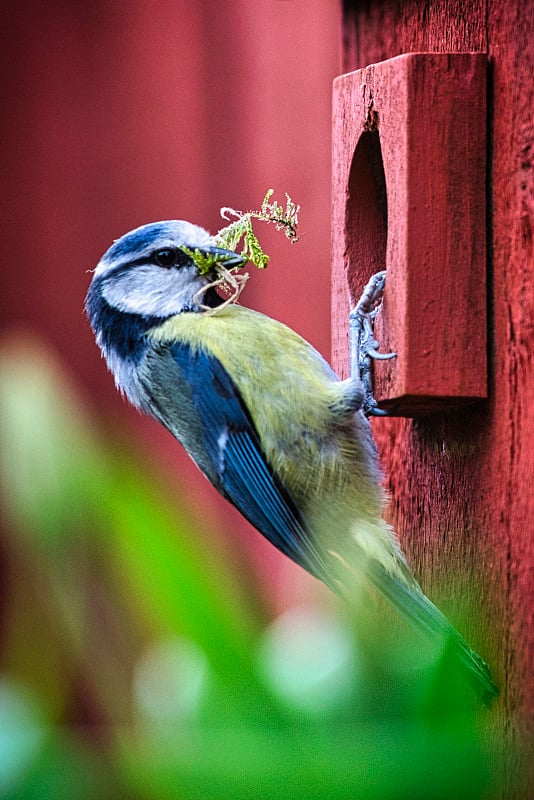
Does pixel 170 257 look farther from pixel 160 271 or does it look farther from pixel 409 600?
pixel 409 600

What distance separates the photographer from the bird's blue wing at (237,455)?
1.94 meters

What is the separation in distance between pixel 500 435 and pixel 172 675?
1.06 metres

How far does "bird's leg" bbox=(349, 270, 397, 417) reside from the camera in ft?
6.33

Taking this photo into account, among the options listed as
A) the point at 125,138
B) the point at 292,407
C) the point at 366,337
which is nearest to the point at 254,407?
the point at 292,407

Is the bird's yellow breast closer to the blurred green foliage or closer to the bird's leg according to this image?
the bird's leg

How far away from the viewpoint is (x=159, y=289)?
7.08ft

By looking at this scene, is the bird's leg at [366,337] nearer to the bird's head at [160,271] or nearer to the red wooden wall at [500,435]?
the red wooden wall at [500,435]

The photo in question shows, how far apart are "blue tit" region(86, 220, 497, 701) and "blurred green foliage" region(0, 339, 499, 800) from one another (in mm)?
1146

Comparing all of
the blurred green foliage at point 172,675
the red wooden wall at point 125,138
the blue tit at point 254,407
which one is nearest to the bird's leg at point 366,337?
the blue tit at point 254,407

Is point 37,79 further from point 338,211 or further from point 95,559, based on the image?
point 95,559

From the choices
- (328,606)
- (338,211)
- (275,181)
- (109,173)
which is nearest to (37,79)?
(109,173)

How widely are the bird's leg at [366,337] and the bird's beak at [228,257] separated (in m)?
0.23

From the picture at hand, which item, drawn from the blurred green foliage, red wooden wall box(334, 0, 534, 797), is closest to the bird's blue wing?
red wooden wall box(334, 0, 534, 797)

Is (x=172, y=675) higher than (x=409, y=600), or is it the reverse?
(x=172, y=675)
